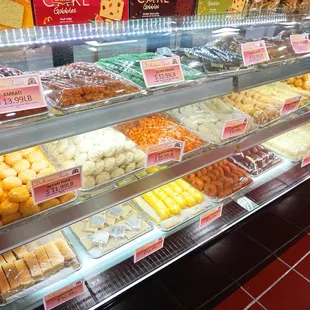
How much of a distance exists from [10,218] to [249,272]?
74.3 inches

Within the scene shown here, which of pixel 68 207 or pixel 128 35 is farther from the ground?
pixel 128 35

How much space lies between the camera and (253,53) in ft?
5.07

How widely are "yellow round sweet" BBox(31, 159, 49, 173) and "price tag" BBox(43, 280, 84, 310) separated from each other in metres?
0.52

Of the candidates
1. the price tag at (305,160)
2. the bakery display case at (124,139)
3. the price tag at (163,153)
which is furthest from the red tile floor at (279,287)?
the price tag at (163,153)

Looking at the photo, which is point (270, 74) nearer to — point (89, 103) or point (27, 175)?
point (89, 103)

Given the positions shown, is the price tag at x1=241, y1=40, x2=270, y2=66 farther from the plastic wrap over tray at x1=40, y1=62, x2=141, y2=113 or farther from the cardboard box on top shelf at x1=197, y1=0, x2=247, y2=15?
the cardboard box on top shelf at x1=197, y1=0, x2=247, y2=15

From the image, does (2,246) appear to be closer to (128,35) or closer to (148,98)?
(148,98)

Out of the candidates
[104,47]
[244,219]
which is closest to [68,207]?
[104,47]

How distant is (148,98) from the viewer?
1.26m

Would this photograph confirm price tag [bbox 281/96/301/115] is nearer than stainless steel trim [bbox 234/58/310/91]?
No

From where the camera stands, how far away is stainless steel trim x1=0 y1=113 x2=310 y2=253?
3.58ft

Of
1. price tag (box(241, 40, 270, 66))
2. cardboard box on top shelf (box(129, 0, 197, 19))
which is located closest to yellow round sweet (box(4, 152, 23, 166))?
price tag (box(241, 40, 270, 66))

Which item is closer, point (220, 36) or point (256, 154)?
point (220, 36)

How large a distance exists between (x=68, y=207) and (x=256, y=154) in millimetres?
1663
